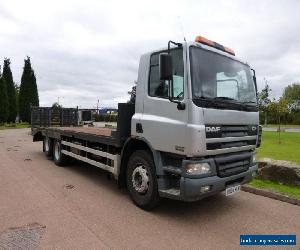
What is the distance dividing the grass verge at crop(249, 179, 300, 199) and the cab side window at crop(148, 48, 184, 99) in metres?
3.32

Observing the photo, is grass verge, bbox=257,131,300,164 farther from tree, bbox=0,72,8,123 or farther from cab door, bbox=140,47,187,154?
tree, bbox=0,72,8,123

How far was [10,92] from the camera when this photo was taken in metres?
47.6

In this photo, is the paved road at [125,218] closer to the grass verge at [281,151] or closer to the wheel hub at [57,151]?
the wheel hub at [57,151]

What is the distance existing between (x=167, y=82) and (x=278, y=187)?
12.3 ft

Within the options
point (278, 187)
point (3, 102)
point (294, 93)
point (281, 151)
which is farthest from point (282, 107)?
point (294, 93)

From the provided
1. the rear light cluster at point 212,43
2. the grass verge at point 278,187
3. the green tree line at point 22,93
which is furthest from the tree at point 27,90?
the rear light cluster at point 212,43

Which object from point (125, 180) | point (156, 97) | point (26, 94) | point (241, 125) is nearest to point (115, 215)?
point (125, 180)

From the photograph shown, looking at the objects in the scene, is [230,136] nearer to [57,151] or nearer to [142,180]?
[142,180]

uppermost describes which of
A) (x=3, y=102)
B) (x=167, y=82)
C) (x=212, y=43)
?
(x=3, y=102)

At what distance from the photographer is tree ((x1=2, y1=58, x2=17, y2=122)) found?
4744 cm

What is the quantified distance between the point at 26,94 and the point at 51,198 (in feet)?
145

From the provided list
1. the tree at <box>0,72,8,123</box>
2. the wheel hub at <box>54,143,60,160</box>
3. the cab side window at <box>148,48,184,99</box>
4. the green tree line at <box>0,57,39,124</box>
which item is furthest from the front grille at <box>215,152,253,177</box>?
the green tree line at <box>0,57,39,124</box>

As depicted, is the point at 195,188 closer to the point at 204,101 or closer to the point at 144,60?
the point at 204,101

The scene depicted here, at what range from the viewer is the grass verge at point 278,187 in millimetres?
6554
